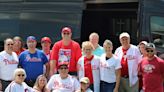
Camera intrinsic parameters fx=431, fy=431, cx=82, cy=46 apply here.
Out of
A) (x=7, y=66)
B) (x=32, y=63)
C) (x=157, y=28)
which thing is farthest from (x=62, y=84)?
(x=157, y=28)

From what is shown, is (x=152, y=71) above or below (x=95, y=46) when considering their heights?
below

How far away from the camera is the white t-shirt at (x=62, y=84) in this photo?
23.9ft

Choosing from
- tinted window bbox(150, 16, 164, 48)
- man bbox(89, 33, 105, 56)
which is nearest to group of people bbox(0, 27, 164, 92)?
man bbox(89, 33, 105, 56)

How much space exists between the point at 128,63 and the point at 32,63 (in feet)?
5.47

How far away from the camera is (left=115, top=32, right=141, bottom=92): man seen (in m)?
7.47

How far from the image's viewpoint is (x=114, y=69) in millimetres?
7320

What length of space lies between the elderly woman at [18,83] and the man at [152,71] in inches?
77.7

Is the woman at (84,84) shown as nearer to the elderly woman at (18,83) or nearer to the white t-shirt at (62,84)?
the white t-shirt at (62,84)

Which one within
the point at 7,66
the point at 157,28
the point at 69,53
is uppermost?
the point at 157,28

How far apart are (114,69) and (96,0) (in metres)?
2.62

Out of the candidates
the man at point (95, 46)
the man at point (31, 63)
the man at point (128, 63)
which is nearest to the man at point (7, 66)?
the man at point (31, 63)

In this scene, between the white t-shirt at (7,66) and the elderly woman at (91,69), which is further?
the white t-shirt at (7,66)

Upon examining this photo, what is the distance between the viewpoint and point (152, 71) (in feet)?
23.2

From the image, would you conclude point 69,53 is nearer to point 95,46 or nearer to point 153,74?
point 95,46
